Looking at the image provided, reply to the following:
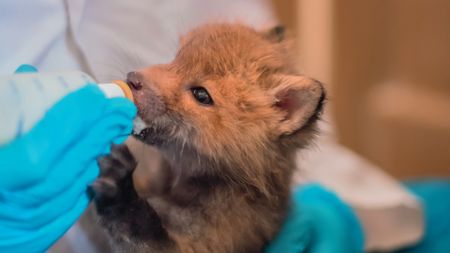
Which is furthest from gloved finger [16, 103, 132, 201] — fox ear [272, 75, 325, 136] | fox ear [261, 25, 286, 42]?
fox ear [261, 25, 286, 42]

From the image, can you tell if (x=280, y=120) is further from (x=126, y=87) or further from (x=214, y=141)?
(x=126, y=87)

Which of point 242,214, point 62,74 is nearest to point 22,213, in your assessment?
point 62,74

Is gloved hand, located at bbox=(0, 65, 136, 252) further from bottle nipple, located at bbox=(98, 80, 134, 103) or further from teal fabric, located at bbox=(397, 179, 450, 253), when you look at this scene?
teal fabric, located at bbox=(397, 179, 450, 253)

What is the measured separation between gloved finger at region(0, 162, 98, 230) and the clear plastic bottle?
10 centimetres

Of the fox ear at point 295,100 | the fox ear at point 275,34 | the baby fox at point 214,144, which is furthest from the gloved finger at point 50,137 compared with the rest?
the fox ear at point 275,34

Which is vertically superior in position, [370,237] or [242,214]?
[242,214]

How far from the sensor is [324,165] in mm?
2150

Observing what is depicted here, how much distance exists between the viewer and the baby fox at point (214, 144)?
1.17m

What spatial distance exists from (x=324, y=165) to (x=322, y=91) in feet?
3.41

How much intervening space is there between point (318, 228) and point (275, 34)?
0.58m

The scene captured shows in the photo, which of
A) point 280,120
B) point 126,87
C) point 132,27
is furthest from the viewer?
point 132,27

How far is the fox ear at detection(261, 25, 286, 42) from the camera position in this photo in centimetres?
146

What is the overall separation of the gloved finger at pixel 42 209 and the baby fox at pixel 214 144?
14 centimetres

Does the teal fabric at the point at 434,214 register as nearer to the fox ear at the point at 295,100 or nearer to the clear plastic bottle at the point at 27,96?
the fox ear at the point at 295,100
